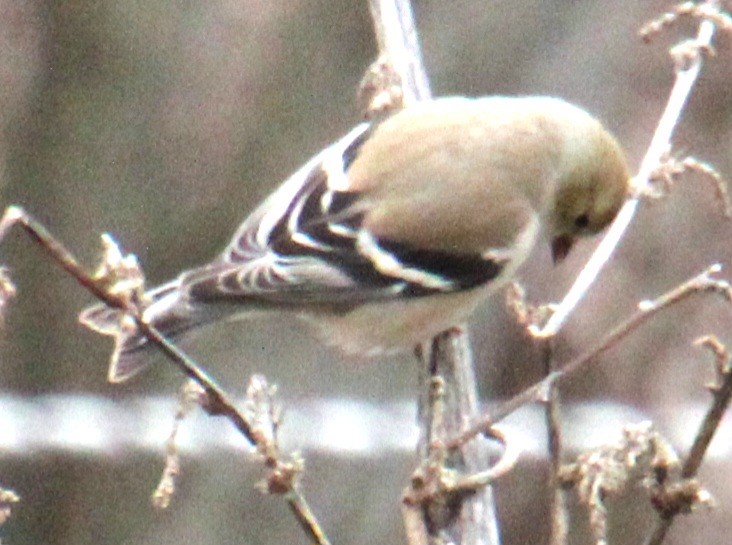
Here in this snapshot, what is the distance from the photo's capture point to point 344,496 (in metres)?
6.00

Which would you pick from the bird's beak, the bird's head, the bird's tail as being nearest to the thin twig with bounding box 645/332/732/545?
the bird's tail

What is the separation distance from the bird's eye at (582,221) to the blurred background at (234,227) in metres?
1.77

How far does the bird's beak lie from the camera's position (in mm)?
3797

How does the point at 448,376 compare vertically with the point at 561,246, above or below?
below

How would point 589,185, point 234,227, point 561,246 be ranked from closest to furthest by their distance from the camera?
point 589,185 < point 561,246 < point 234,227

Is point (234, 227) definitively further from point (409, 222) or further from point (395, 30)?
point (409, 222)

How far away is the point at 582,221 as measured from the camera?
12.0 ft

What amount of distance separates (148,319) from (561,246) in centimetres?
155

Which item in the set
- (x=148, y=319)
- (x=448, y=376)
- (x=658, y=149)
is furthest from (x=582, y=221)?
(x=148, y=319)

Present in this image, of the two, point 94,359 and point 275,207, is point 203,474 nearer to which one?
point 94,359

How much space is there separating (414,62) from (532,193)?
0.38 m

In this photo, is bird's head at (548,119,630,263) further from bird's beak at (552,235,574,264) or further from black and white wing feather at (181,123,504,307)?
black and white wing feather at (181,123,504,307)

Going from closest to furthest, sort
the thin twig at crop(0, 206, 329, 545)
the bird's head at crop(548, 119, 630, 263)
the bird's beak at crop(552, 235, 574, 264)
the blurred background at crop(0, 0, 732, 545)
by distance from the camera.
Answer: the thin twig at crop(0, 206, 329, 545), the bird's head at crop(548, 119, 630, 263), the bird's beak at crop(552, 235, 574, 264), the blurred background at crop(0, 0, 732, 545)

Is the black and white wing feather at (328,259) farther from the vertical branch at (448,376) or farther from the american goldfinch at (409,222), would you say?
the vertical branch at (448,376)
